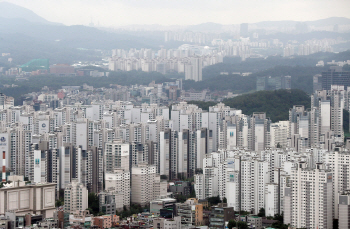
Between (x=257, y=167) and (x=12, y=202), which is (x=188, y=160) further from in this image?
(x=12, y=202)

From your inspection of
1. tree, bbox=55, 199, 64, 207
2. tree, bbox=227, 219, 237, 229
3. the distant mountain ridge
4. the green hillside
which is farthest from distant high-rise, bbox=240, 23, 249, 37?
tree, bbox=227, 219, 237, 229

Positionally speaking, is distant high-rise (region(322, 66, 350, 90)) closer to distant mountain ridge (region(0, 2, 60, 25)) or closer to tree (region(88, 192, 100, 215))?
distant mountain ridge (region(0, 2, 60, 25))

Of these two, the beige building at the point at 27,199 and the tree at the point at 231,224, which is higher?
the beige building at the point at 27,199

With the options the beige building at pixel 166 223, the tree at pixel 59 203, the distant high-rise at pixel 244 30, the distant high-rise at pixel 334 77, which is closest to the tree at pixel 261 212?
the beige building at pixel 166 223

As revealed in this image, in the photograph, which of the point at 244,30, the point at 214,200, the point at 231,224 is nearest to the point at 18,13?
the point at 244,30

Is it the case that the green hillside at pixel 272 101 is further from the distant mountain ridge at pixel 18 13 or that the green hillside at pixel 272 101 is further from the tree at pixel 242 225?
the distant mountain ridge at pixel 18 13
